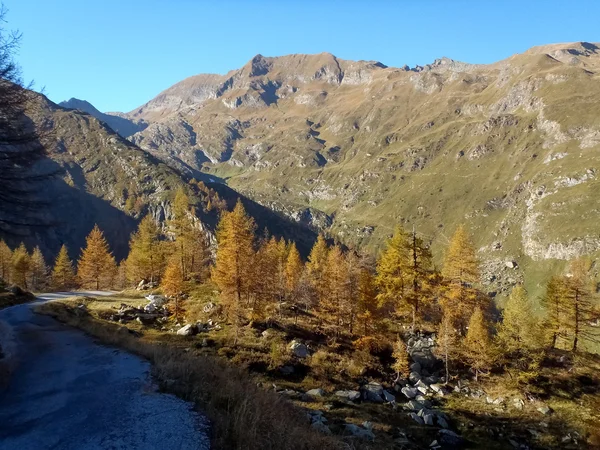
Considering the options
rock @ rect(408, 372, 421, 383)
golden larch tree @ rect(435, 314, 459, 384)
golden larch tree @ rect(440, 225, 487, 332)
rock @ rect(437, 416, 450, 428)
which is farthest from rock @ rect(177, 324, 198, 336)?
golden larch tree @ rect(440, 225, 487, 332)

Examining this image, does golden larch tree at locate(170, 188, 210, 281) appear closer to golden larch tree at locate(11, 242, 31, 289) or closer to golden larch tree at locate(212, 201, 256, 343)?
golden larch tree at locate(212, 201, 256, 343)

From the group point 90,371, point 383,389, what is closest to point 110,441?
point 90,371

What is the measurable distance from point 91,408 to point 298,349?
25048 mm

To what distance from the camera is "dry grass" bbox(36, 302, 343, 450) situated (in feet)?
25.7

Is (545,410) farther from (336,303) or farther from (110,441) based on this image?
(110,441)

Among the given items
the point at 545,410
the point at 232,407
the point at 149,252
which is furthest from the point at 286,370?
the point at 149,252

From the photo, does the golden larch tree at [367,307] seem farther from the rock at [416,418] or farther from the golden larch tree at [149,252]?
the golden larch tree at [149,252]

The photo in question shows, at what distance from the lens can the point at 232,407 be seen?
9930 mm

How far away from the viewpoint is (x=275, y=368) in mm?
29891

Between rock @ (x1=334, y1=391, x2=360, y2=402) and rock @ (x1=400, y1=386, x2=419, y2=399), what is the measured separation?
576cm

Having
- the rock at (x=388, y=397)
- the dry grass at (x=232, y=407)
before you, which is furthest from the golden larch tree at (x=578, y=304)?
the dry grass at (x=232, y=407)

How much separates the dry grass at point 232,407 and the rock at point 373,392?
17.7 meters

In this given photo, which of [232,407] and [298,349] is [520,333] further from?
[232,407]

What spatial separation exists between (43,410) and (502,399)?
36.1m
